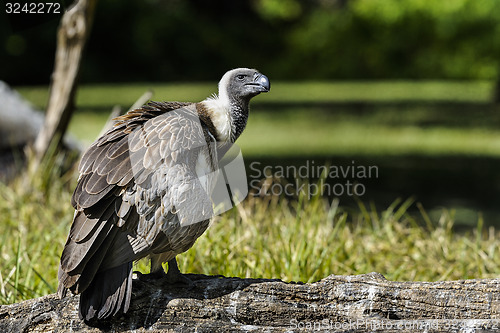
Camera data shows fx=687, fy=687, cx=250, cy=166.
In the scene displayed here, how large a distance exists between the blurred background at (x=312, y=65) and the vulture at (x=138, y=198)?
7113 millimetres

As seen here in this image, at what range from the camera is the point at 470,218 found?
634cm

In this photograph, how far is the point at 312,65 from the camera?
19047mm

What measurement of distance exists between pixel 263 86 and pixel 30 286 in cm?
158

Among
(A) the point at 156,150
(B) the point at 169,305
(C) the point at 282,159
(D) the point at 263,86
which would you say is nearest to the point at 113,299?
(B) the point at 169,305

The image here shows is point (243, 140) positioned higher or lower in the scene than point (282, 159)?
higher

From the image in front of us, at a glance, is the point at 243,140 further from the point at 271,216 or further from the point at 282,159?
the point at 271,216

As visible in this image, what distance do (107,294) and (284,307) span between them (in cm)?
58

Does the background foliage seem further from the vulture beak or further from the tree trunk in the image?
the vulture beak

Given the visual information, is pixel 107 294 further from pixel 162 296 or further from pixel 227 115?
pixel 227 115

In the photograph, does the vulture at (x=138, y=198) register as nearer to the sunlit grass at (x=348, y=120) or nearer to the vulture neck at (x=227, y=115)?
the vulture neck at (x=227, y=115)

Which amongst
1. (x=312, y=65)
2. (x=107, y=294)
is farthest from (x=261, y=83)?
(x=312, y=65)

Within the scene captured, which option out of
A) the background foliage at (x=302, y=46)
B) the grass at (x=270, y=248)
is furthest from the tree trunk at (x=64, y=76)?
the background foliage at (x=302, y=46)

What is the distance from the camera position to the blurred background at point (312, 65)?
438 inches

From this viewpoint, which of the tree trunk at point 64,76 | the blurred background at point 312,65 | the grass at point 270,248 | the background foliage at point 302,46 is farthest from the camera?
the background foliage at point 302,46
